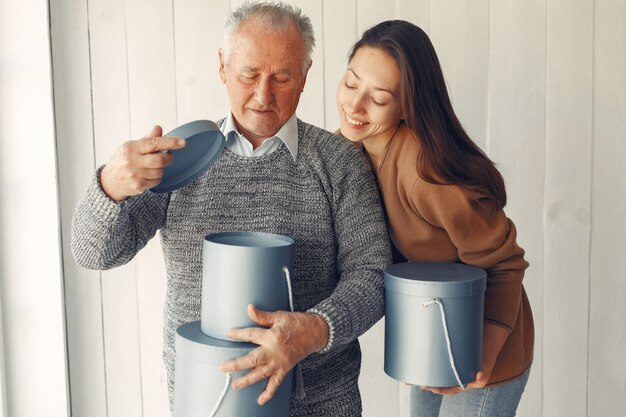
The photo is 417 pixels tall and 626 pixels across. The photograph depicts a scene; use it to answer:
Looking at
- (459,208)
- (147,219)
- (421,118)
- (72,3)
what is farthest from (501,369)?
(72,3)

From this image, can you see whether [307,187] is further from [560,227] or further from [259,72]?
[560,227]

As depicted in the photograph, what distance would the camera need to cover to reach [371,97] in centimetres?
161

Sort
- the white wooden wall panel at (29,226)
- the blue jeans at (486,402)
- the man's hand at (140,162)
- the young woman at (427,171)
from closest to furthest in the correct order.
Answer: the man's hand at (140,162)
the young woman at (427,171)
the blue jeans at (486,402)
the white wooden wall panel at (29,226)

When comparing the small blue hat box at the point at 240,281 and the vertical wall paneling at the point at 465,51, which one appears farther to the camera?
the vertical wall paneling at the point at 465,51

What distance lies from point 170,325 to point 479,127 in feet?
3.78

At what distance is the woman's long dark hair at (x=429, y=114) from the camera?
5.13ft

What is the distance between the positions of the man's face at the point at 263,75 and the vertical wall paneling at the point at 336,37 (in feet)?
2.37

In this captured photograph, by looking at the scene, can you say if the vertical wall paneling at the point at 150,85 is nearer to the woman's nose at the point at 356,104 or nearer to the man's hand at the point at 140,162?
the woman's nose at the point at 356,104

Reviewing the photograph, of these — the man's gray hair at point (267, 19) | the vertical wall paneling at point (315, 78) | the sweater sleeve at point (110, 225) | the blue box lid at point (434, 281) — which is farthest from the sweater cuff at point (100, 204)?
the vertical wall paneling at point (315, 78)

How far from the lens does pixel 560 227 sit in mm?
2299

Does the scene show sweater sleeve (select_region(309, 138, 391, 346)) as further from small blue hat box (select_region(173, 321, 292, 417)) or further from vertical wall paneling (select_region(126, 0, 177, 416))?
vertical wall paneling (select_region(126, 0, 177, 416))

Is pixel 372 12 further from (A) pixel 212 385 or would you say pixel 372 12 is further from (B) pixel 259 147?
(A) pixel 212 385

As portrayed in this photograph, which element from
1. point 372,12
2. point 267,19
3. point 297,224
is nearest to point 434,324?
point 297,224

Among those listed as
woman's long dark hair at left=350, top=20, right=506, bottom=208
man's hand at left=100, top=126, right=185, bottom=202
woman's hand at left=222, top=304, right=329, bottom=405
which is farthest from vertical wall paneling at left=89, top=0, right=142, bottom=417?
woman's hand at left=222, top=304, right=329, bottom=405
